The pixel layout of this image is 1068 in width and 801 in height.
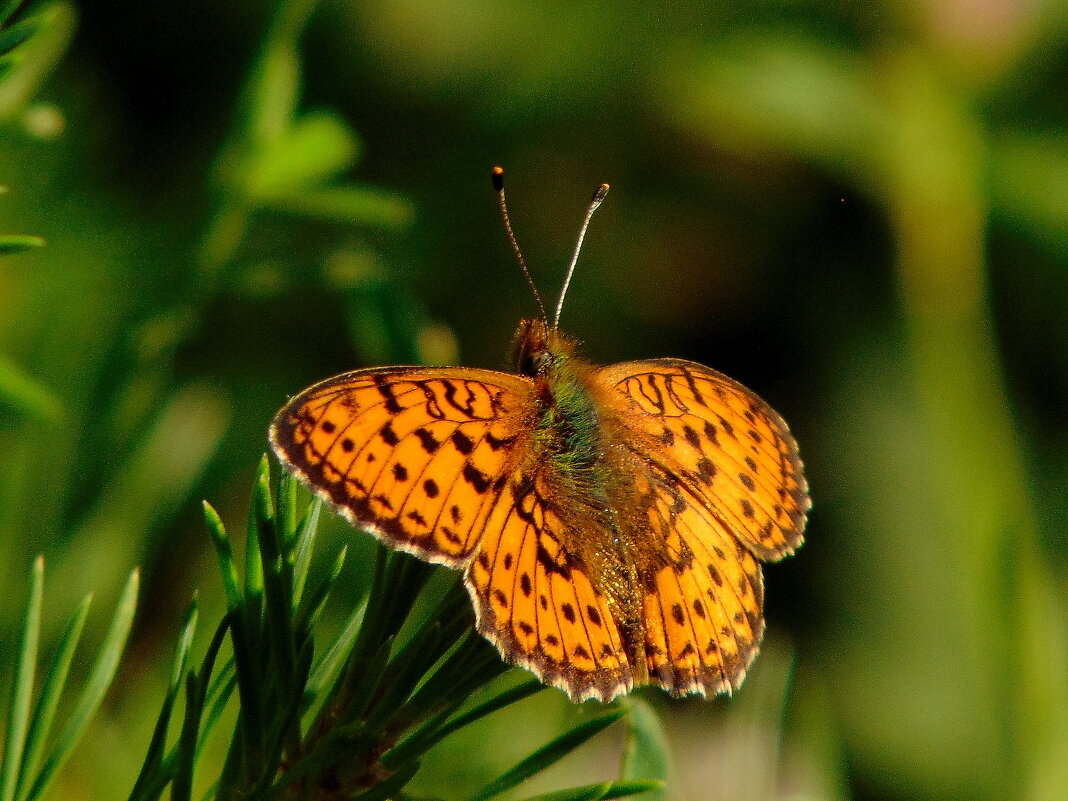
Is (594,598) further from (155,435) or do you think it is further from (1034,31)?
(1034,31)

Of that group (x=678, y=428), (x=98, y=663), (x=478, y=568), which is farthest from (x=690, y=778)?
(x=98, y=663)

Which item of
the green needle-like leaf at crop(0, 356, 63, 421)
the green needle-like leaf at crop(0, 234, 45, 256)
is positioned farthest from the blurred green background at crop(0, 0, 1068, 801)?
the green needle-like leaf at crop(0, 234, 45, 256)

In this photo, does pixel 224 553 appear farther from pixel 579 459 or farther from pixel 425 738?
pixel 579 459

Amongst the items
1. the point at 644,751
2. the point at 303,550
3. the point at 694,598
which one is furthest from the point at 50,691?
the point at 694,598

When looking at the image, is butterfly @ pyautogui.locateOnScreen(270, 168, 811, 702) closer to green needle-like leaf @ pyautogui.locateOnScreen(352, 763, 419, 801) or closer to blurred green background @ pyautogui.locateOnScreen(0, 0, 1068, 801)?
green needle-like leaf @ pyautogui.locateOnScreen(352, 763, 419, 801)

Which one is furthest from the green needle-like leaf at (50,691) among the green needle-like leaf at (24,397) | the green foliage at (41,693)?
the green needle-like leaf at (24,397)

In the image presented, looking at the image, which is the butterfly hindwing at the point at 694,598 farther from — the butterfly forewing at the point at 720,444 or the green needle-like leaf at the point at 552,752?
the green needle-like leaf at the point at 552,752
